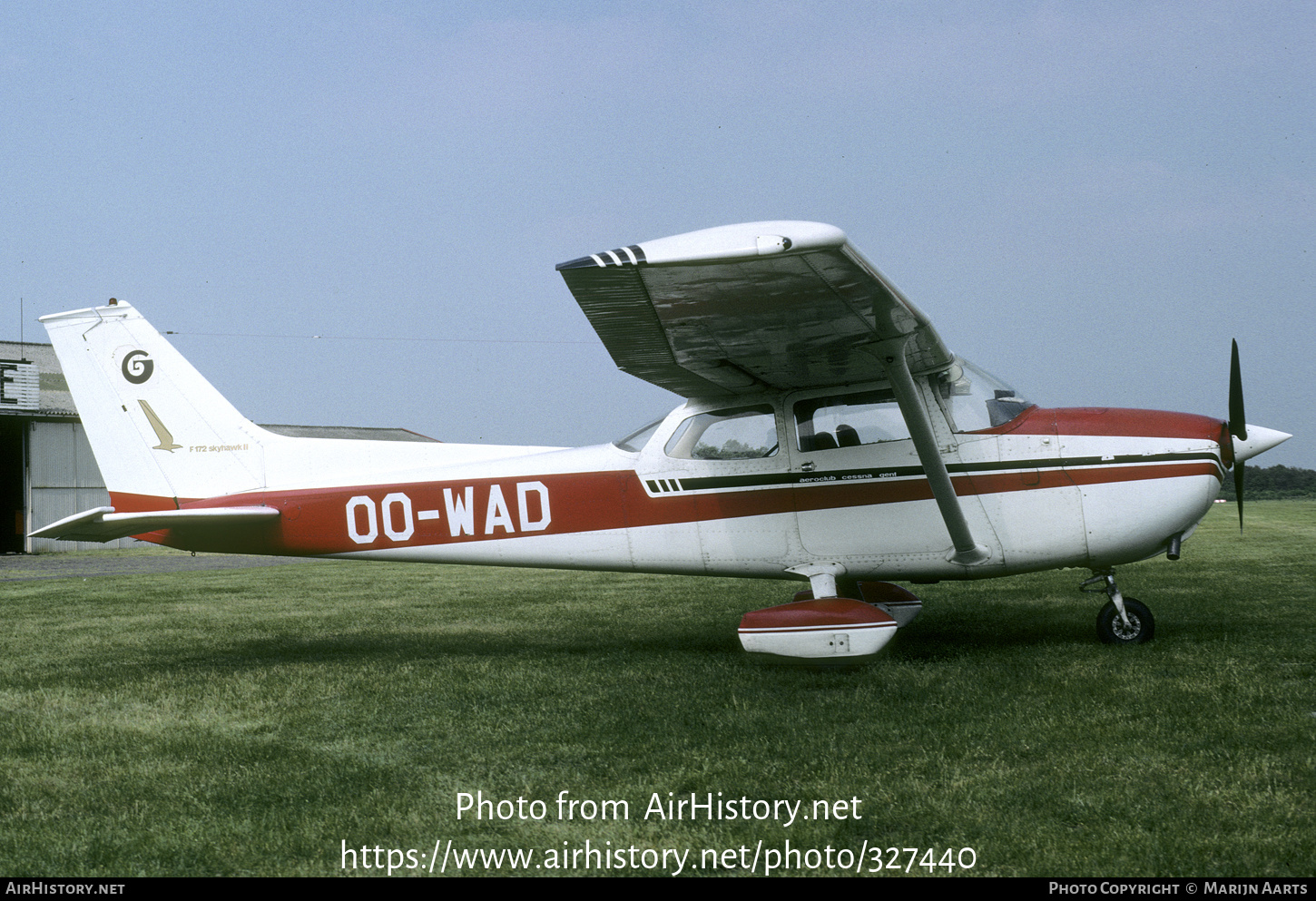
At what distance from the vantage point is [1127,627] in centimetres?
654

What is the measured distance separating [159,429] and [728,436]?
467cm

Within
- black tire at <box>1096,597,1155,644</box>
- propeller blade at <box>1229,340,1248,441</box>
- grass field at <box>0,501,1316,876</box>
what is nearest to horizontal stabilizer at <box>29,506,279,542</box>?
grass field at <box>0,501,1316,876</box>

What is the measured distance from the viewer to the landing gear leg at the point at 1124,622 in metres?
6.50

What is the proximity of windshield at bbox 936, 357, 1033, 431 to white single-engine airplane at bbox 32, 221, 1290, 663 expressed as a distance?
16 mm

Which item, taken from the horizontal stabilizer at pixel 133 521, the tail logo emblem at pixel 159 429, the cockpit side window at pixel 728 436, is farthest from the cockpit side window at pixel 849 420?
the tail logo emblem at pixel 159 429

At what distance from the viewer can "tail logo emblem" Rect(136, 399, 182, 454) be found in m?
7.77

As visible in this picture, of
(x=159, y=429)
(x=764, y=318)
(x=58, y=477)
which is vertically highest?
(x=764, y=318)

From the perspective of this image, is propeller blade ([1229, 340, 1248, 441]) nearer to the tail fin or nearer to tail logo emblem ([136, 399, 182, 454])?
the tail fin

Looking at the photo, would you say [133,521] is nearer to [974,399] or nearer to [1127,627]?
[974,399]

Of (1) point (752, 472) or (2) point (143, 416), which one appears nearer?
(1) point (752, 472)

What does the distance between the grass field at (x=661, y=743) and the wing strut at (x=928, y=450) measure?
747 mm

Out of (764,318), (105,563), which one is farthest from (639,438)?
(105,563)
